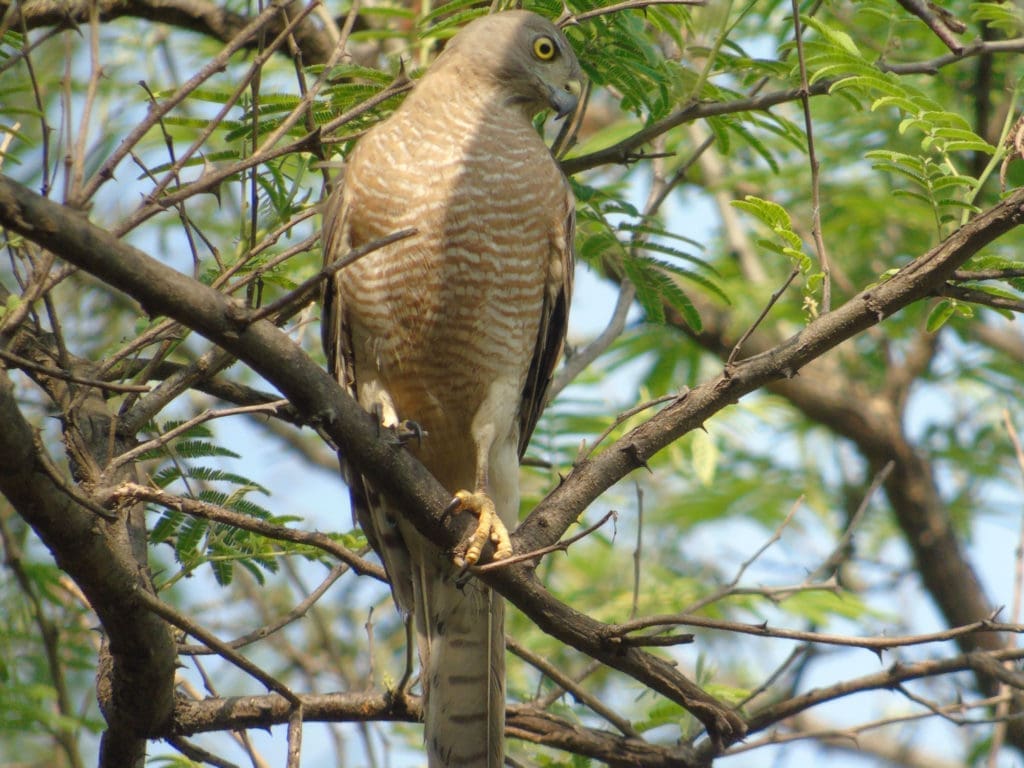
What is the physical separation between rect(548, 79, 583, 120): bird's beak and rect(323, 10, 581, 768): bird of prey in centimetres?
1

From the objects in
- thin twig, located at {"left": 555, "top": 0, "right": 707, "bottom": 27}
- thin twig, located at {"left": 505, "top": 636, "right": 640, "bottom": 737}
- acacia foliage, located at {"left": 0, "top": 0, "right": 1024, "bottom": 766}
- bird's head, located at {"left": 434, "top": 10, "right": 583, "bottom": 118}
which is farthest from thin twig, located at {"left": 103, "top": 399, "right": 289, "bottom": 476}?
bird's head, located at {"left": 434, "top": 10, "right": 583, "bottom": 118}

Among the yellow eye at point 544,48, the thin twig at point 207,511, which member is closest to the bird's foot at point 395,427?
the thin twig at point 207,511

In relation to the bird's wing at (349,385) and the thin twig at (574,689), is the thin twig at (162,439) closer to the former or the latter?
the bird's wing at (349,385)

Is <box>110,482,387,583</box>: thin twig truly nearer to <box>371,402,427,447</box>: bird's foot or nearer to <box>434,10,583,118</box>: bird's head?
<box>371,402,427,447</box>: bird's foot

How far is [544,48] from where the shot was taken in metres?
4.48

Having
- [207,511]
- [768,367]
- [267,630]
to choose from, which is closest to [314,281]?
[207,511]

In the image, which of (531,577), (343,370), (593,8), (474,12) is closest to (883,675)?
(531,577)

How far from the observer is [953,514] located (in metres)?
8.45

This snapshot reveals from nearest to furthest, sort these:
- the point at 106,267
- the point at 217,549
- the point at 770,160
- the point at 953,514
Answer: the point at 106,267 < the point at 217,549 < the point at 770,160 < the point at 953,514

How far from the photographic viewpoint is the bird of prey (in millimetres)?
4055

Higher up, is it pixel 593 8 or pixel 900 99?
pixel 593 8

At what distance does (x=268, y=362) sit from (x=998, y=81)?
526 cm

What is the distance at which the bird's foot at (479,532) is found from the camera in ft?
11.3

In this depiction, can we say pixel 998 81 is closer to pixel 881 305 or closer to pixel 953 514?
pixel 953 514
